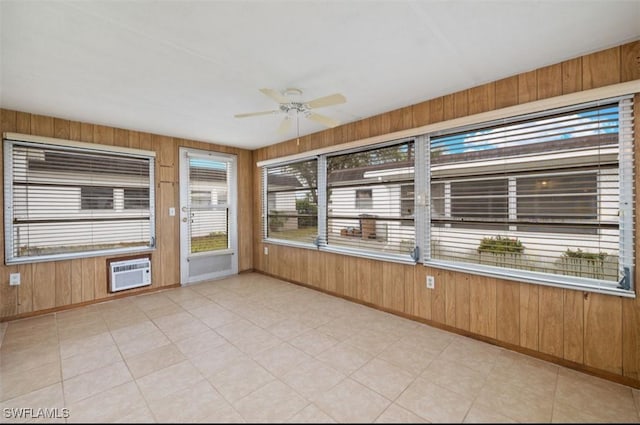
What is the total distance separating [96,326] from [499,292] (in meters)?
4.12

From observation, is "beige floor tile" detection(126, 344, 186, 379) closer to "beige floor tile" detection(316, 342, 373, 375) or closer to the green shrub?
"beige floor tile" detection(316, 342, 373, 375)

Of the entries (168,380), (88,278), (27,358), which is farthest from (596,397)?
(88,278)

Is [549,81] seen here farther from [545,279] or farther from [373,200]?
[373,200]

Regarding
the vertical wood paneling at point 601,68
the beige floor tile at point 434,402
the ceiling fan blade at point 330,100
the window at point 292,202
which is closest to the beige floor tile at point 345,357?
the beige floor tile at point 434,402

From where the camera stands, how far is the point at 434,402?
1853mm

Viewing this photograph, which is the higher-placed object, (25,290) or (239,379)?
(25,290)

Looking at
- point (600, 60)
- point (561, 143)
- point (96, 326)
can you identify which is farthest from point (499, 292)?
point (96, 326)

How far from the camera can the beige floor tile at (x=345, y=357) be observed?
2260 millimetres

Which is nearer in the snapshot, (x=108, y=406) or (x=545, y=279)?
(x=108, y=406)

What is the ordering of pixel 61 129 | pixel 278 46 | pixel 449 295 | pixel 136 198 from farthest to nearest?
pixel 136 198 → pixel 61 129 → pixel 449 295 → pixel 278 46

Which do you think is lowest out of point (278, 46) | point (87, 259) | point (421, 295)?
point (421, 295)

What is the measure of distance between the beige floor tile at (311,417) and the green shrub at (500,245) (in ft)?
6.50

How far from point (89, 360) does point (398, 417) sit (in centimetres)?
252

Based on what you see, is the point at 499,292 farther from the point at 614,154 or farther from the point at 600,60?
the point at 600,60
